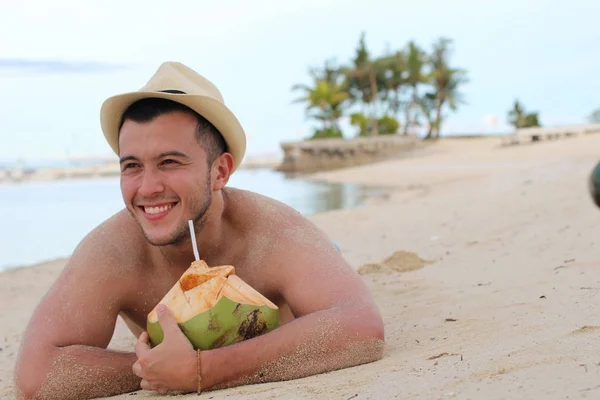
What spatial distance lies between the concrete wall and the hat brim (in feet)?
99.1

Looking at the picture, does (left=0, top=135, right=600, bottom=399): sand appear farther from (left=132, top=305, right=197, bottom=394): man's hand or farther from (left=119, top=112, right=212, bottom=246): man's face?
(left=119, top=112, right=212, bottom=246): man's face

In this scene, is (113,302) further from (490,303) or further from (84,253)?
(490,303)

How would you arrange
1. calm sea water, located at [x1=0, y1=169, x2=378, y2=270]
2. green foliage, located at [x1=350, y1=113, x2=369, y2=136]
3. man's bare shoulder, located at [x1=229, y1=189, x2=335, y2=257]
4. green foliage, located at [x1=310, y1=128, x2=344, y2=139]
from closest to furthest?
man's bare shoulder, located at [x1=229, y1=189, x2=335, y2=257] → calm sea water, located at [x1=0, y1=169, x2=378, y2=270] → green foliage, located at [x1=310, y1=128, x2=344, y2=139] → green foliage, located at [x1=350, y1=113, x2=369, y2=136]

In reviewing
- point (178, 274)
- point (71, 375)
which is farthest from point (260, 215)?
point (71, 375)

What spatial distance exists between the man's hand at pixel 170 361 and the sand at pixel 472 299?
0.40 feet

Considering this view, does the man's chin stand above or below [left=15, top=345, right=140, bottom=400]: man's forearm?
above

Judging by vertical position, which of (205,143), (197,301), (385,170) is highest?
(205,143)

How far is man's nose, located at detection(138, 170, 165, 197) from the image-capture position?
231 cm

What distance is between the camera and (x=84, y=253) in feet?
8.74

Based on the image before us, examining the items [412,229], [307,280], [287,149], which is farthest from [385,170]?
[307,280]

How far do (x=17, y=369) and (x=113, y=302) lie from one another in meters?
0.41

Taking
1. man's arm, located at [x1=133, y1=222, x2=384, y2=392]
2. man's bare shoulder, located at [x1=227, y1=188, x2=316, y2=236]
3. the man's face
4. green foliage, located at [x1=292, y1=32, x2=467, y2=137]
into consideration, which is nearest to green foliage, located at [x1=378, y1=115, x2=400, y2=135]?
green foliage, located at [x1=292, y1=32, x2=467, y2=137]

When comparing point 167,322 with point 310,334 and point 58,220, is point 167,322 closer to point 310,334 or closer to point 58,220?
point 310,334

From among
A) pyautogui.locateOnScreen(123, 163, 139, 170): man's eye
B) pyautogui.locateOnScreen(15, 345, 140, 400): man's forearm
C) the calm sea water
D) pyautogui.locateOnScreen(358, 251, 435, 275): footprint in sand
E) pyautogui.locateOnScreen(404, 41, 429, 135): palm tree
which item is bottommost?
the calm sea water
